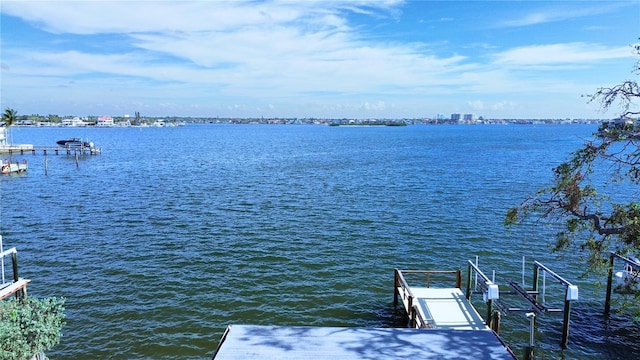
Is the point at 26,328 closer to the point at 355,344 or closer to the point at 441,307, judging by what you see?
the point at 355,344

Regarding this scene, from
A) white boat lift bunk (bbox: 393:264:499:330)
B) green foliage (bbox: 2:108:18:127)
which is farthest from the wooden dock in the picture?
white boat lift bunk (bbox: 393:264:499:330)

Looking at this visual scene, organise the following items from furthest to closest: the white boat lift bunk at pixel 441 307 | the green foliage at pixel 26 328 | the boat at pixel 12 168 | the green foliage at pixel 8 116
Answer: the green foliage at pixel 8 116
the boat at pixel 12 168
the white boat lift bunk at pixel 441 307
the green foliage at pixel 26 328

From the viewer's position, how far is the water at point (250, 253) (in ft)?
59.6

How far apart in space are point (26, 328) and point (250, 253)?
52.2ft

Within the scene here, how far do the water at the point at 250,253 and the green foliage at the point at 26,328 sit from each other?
538 cm

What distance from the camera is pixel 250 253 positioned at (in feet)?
87.4

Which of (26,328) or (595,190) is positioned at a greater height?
(595,190)

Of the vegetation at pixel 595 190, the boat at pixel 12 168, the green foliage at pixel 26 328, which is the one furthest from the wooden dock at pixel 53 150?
the vegetation at pixel 595 190

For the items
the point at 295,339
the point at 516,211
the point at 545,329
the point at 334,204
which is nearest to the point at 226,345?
the point at 295,339

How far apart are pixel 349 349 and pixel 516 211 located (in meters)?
7.39

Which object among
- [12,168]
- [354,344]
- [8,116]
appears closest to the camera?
[354,344]

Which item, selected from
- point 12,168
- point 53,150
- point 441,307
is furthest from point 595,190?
point 53,150

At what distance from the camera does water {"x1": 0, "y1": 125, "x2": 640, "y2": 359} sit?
59.6 ft

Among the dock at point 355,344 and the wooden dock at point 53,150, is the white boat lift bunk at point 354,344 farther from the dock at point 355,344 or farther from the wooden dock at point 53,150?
the wooden dock at point 53,150
